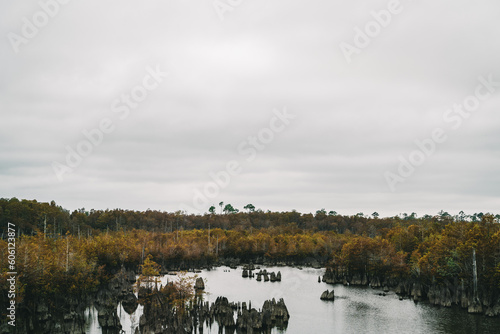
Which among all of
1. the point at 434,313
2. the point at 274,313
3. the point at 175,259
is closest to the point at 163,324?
the point at 274,313

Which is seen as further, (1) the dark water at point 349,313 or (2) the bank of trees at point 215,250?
(2) the bank of trees at point 215,250

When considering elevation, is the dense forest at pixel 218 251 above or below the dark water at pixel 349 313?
above

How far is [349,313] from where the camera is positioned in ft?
180

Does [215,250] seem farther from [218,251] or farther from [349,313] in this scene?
[349,313]

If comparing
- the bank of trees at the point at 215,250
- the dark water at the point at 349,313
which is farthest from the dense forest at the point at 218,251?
the dark water at the point at 349,313

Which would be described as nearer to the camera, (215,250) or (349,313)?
(349,313)

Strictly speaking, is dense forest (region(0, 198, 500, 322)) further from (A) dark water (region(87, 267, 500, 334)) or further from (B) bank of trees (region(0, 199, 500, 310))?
(A) dark water (region(87, 267, 500, 334))

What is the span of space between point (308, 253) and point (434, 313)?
6961 centimetres

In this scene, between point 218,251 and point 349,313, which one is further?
point 218,251

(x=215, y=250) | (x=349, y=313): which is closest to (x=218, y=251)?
(x=215, y=250)

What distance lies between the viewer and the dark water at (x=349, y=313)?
4609 cm

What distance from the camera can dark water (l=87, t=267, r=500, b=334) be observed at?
1815 inches

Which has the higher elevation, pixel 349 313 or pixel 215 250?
pixel 215 250

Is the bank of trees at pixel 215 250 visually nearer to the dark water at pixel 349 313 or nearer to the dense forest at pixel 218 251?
the dense forest at pixel 218 251
